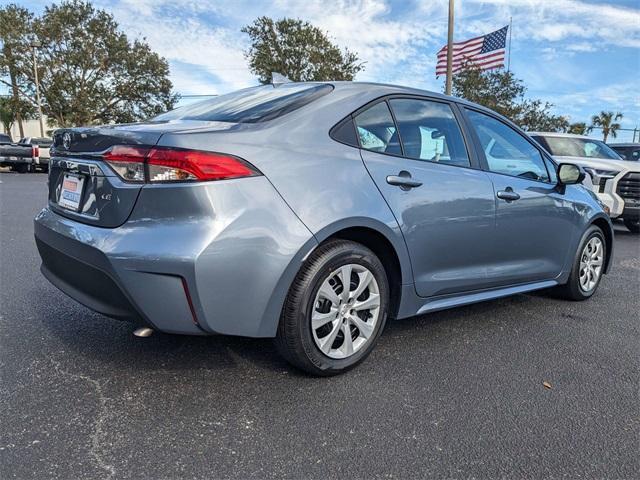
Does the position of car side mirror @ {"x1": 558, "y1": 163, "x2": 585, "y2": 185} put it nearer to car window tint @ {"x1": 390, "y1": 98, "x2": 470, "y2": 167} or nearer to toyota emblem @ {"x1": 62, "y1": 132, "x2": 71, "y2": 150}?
car window tint @ {"x1": 390, "y1": 98, "x2": 470, "y2": 167}

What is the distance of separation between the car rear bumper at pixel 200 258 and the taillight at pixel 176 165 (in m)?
0.05

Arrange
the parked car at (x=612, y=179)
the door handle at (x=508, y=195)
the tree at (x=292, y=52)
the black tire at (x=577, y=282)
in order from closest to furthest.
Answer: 1. the door handle at (x=508, y=195)
2. the black tire at (x=577, y=282)
3. the parked car at (x=612, y=179)
4. the tree at (x=292, y=52)

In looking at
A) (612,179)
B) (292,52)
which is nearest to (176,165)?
(612,179)

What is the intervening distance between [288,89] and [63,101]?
37.9 metres

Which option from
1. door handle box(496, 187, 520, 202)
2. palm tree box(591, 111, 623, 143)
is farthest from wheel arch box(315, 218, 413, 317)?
palm tree box(591, 111, 623, 143)

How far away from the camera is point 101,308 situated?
2482 mm

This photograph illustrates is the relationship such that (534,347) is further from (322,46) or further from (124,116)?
(124,116)

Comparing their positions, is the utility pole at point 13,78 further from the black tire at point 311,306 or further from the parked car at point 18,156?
the black tire at point 311,306

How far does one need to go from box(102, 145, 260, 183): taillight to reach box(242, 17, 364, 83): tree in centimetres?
3178

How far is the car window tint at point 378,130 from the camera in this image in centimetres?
291

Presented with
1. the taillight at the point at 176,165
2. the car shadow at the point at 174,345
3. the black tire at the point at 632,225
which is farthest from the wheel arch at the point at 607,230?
the black tire at the point at 632,225

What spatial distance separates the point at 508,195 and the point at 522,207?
205 millimetres

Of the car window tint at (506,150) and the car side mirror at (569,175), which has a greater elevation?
the car window tint at (506,150)

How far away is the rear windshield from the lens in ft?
9.07
